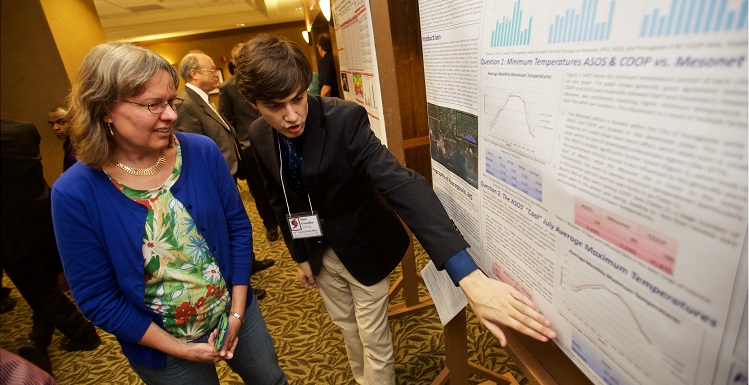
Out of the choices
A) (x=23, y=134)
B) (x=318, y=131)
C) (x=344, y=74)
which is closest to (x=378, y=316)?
(x=318, y=131)

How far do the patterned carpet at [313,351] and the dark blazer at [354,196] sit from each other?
92cm

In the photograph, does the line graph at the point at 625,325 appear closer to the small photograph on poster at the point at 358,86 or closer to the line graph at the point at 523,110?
the line graph at the point at 523,110

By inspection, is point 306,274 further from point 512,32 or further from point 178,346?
point 512,32

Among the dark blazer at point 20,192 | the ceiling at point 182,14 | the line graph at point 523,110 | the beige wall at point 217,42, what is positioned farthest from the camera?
the beige wall at point 217,42

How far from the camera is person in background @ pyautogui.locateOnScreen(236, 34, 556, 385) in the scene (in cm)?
93

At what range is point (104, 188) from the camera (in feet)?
3.28

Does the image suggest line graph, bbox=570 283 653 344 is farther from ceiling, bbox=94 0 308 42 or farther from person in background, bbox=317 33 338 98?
ceiling, bbox=94 0 308 42

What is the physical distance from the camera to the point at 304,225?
141 centimetres

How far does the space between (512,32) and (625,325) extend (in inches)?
21.7

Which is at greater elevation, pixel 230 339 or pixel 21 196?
pixel 21 196

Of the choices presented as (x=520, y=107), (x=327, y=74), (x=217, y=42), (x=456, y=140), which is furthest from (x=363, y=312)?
(x=217, y=42)

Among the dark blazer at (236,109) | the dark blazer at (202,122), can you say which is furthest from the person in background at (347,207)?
the dark blazer at (236,109)

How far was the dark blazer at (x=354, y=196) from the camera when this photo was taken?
3.36 feet

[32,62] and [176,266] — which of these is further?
[176,266]
